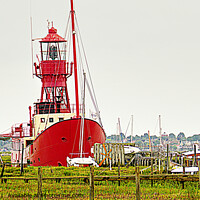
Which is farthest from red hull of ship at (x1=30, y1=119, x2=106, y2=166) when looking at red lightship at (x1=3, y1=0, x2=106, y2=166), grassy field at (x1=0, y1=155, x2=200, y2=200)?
grassy field at (x1=0, y1=155, x2=200, y2=200)

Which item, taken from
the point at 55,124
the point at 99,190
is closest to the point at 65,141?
the point at 55,124

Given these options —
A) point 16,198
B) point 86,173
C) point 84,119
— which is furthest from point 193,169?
point 84,119

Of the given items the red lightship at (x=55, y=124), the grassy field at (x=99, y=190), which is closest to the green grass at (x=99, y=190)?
the grassy field at (x=99, y=190)

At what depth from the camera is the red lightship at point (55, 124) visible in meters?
36.9

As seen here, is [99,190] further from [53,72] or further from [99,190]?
[53,72]

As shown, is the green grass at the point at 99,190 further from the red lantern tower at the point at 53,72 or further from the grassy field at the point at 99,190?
the red lantern tower at the point at 53,72

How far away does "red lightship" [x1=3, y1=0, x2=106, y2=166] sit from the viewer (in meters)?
36.9

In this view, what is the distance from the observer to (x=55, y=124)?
37.2 metres

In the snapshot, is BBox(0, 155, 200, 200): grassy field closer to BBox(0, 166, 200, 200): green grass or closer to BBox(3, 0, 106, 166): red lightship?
BBox(0, 166, 200, 200): green grass

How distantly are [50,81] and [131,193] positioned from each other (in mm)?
Answer: 30062

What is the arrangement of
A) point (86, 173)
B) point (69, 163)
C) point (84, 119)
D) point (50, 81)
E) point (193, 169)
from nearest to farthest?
point (193, 169)
point (86, 173)
point (69, 163)
point (84, 119)
point (50, 81)

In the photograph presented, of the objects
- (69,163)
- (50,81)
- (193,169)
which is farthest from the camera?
(50,81)

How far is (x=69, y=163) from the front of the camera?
110ft

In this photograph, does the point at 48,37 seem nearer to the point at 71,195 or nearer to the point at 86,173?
the point at 86,173
